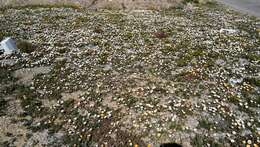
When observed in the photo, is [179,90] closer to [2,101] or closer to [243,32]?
[2,101]

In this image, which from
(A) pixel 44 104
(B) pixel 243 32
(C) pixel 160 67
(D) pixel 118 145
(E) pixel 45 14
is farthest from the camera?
(E) pixel 45 14

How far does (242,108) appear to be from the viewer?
38.7 feet

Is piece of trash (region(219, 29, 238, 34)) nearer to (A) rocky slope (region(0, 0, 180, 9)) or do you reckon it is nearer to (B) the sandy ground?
(B) the sandy ground

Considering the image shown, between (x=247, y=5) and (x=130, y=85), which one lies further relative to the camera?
(x=247, y=5)

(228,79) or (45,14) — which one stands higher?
(45,14)

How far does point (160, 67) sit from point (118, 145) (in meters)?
6.85

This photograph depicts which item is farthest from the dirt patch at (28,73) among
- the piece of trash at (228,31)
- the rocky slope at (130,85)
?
the piece of trash at (228,31)

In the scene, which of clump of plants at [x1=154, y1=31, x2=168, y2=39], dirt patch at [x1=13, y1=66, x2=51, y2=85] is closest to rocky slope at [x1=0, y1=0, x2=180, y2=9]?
clump of plants at [x1=154, y1=31, x2=168, y2=39]

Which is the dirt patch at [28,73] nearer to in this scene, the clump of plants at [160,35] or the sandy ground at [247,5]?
the clump of plants at [160,35]

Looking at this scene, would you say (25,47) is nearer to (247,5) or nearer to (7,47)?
(7,47)

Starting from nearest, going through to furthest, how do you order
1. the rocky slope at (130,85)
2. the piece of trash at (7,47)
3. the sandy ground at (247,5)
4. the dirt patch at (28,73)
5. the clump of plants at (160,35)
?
the rocky slope at (130,85)
the dirt patch at (28,73)
the piece of trash at (7,47)
the clump of plants at (160,35)
the sandy ground at (247,5)

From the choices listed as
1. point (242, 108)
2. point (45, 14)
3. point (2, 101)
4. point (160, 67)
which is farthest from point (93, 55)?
point (45, 14)

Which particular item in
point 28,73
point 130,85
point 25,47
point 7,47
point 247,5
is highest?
point 7,47

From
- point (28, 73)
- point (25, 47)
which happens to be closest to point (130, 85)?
point (28, 73)
